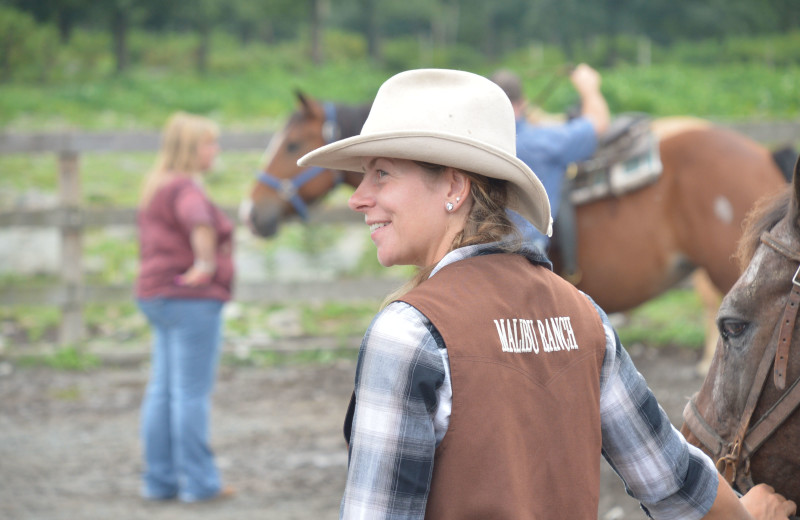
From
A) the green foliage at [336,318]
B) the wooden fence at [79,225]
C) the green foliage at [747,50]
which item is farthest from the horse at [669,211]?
the green foliage at [747,50]

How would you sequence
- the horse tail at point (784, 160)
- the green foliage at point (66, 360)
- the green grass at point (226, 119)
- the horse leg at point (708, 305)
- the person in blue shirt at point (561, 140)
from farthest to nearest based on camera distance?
the green grass at point (226, 119)
the green foliage at point (66, 360)
the horse leg at point (708, 305)
the horse tail at point (784, 160)
the person in blue shirt at point (561, 140)

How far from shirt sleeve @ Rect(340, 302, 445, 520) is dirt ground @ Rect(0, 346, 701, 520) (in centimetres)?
316

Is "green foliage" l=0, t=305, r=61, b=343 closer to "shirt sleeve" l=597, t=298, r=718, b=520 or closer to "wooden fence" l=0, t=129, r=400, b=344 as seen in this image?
"wooden fence" l=0, t=129, r=400, b=344

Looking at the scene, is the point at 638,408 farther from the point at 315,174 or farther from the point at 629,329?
the point at 629,329

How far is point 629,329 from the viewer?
771 cm

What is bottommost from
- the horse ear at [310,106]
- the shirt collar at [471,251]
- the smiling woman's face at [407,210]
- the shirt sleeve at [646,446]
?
the shirt sleeve at [646,446]

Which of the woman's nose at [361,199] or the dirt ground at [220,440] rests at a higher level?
the woman's nose at [361,199]

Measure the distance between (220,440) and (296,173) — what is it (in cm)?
196

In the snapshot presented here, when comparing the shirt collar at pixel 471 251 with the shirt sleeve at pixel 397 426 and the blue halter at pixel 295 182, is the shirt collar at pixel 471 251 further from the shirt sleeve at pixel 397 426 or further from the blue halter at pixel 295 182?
the blue halter at pixel 295 182

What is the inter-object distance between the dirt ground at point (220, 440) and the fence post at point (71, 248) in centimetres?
52

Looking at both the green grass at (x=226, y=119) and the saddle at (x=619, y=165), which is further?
the green grass at (x=226, y=119)

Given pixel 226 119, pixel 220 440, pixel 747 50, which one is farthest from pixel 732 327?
pixel 226 119

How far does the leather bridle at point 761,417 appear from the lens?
66.2 inches

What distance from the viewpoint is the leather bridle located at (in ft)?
5.52
